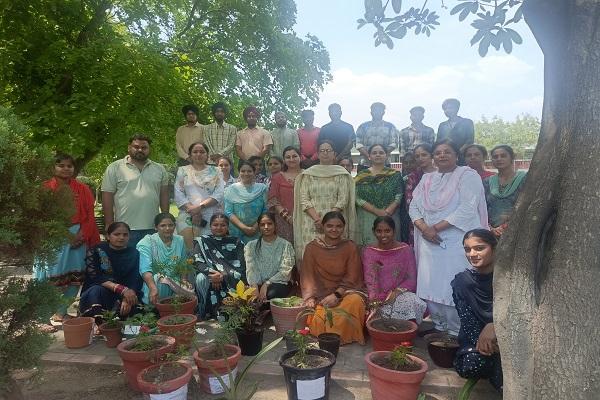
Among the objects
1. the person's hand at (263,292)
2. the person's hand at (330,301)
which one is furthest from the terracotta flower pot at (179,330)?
the person's hand at (330,301)

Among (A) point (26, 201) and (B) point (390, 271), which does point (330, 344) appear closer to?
(B) point (390, 271)

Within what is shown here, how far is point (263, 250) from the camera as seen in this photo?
15.9 feet

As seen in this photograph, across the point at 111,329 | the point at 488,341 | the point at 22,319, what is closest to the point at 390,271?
the point at 488,341

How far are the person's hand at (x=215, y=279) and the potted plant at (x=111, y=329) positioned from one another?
3.43 feet

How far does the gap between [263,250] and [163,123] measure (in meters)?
4.73

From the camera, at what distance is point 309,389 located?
2895 mm

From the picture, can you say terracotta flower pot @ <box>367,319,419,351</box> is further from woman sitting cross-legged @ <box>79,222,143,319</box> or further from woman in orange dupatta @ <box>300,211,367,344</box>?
woman sitting cross-legged @ <box>79,222,143,319</box>

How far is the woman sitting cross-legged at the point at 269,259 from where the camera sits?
474 cm

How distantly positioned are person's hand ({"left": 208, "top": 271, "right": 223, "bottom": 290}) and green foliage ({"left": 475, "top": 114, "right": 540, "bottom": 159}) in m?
62.5

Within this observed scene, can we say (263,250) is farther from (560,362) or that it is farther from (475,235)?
(560,362)

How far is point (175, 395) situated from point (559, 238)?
8.28 feet

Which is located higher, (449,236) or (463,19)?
(463,19)

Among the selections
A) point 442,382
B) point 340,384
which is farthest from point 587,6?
point 340,384

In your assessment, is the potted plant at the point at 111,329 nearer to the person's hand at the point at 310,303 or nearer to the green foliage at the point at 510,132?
the person's hand at the point at 310,303
